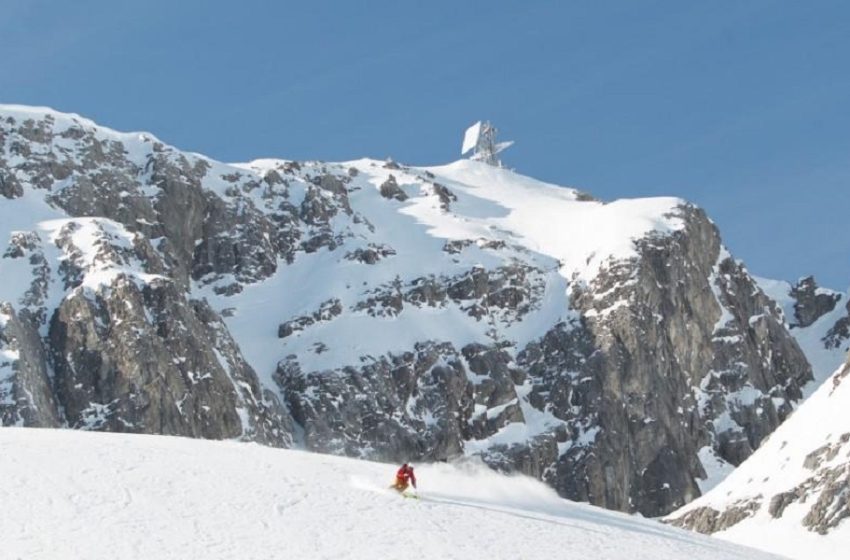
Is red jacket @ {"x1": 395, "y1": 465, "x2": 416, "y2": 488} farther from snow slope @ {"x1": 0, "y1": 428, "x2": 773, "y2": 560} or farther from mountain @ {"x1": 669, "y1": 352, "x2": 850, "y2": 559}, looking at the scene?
mountain @ {"x1": 669, "y1": 352, "x2": 850, "y2": 559}

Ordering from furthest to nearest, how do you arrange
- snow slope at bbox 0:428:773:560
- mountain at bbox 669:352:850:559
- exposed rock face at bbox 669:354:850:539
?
exposed rock face at bbox 669:354:850:539 → mountain at bbox 669:352:850:559 → snow slope at bbox 0:428:773:560

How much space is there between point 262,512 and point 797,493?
7935 centimetres

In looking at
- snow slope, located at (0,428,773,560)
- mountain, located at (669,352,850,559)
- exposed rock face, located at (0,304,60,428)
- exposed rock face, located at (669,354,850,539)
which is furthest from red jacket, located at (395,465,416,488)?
exposed rock face, located at (0,304,60,428)

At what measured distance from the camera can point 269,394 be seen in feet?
597

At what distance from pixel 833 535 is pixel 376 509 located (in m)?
67.4

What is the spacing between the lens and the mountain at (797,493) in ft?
379

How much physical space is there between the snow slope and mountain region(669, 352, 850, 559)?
178 feet

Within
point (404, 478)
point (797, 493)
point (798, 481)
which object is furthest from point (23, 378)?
point (404, 478)

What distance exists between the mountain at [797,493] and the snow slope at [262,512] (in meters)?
54.4

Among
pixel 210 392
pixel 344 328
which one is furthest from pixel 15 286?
pixel 344 328

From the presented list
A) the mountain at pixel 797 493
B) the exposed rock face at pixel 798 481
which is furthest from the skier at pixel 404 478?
the exposed rock face at pixel 798 481

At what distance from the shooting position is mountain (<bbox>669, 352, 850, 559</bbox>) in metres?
116

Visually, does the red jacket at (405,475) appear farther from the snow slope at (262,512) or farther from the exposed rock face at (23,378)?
the exposed rock face at (23,378)

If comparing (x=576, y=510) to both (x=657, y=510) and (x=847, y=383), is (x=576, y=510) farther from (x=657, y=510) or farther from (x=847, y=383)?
(x=657, y=510)
